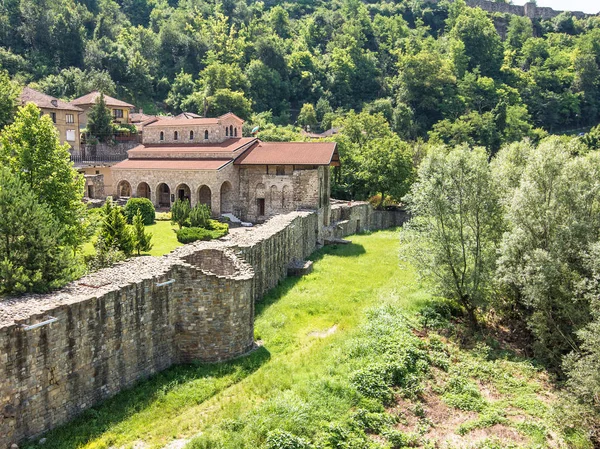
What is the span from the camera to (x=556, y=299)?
1628 centimetres

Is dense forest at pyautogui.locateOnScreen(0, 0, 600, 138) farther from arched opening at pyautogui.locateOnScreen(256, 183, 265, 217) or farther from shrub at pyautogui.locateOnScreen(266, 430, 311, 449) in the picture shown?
shrub at pyautogui.locateOnScreen(266, 430, 311, 449)

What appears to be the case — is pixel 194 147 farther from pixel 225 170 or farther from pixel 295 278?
pixel 295 278

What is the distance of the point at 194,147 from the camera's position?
41500 mm

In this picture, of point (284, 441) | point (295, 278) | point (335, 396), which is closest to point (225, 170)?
point (295, 278)

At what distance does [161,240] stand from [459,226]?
17234 millimetres

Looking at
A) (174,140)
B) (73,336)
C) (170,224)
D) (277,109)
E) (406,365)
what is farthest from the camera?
(277,109)

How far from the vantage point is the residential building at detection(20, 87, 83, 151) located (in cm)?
4816

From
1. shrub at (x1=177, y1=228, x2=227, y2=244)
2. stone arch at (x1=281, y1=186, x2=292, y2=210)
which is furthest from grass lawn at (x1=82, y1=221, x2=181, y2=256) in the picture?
stone arch at (x1=281, y1=186, x2=292, y2=210)

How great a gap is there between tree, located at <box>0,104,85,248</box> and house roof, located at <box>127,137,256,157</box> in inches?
737

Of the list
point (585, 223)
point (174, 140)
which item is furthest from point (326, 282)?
point (174, 140)

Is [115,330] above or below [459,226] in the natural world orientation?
below

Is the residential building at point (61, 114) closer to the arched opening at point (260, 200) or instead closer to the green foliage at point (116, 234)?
the arched opening at point (260, 200)

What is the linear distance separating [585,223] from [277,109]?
251 feet

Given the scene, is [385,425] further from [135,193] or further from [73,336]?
[135,193]
